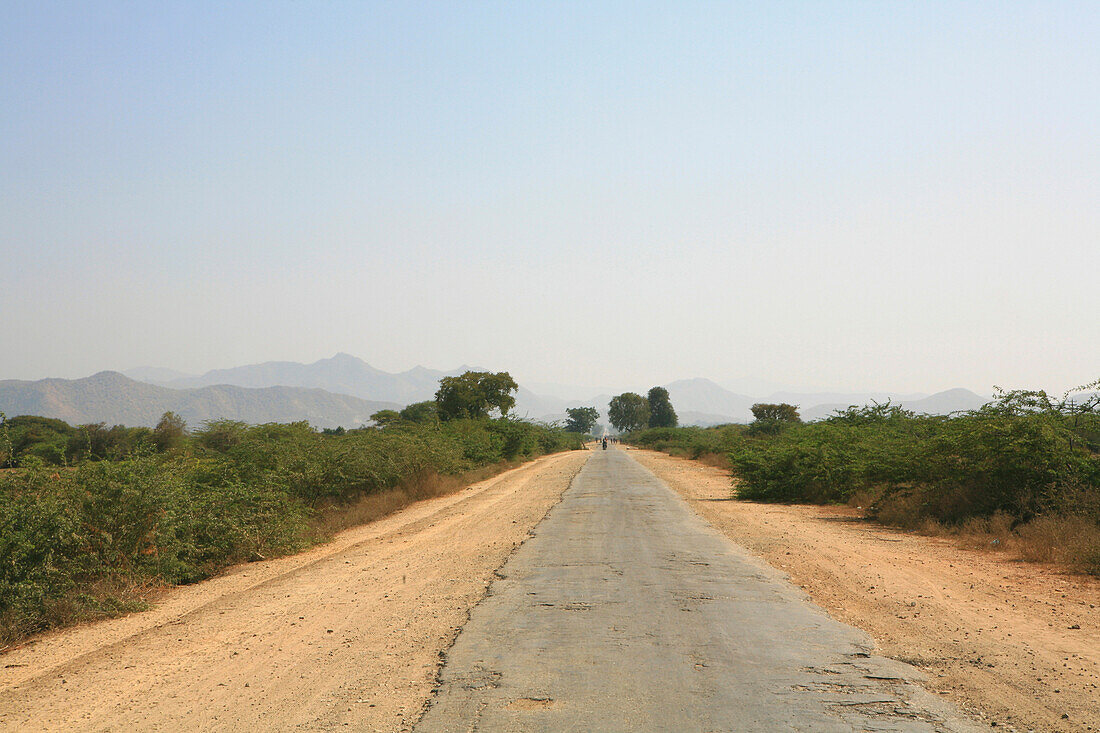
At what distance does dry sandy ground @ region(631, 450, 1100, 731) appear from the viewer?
213 inches

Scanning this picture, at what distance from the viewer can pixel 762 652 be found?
6449mm

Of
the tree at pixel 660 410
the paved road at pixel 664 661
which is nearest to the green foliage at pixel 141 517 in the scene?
the paved road at pixel 664 661

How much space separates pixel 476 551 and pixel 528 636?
20.1 feet

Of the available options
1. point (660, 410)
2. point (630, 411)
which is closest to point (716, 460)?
point (660, 410)

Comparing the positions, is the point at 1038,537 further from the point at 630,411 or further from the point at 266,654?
the point at 630,411

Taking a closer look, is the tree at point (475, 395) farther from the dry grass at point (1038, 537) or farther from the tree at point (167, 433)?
the dry grass at point (1038, 537)

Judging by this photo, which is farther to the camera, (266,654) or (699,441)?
(699,441)

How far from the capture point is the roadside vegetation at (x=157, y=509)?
345 inches

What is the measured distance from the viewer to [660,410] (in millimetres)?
152625

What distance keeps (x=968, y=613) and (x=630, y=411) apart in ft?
515

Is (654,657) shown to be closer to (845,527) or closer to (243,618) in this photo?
(243,618)

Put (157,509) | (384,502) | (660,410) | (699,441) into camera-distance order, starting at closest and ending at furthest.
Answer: (157,509) → (384,502) → (699,441) → (660,410)

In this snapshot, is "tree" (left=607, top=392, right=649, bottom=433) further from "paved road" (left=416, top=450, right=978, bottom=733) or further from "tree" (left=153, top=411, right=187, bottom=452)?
"paved road" (left=416, top=450, right=978, bottom=733)

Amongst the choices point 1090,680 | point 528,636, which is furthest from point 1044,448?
point 528,636
